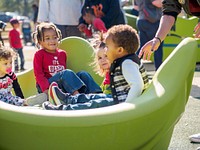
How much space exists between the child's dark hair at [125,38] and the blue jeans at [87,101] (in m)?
0.32

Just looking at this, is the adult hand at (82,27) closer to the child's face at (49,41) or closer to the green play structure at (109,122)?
the child's face at (49,41)

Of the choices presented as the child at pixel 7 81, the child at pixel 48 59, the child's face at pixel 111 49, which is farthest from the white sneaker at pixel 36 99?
the child's face at pixel 111 49

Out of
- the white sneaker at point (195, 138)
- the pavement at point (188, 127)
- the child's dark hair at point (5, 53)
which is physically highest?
the child's dark hair at point (5, 53)

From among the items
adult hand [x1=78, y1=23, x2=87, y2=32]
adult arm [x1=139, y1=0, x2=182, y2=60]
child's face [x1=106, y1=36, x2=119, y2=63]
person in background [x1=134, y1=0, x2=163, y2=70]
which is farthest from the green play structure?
person in background [x1=134, y1=0, x2=163, y2=70]

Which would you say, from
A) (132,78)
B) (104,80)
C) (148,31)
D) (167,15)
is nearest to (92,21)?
(148,31)

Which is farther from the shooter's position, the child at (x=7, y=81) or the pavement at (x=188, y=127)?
the child at (x=7, y=81)

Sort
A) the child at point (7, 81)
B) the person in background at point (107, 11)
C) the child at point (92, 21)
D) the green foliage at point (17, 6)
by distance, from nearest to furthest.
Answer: the child at point (7, 81) < the child at point (92, 21) < the person in background at point (107, 11) < the green foliage at point (17, 6)

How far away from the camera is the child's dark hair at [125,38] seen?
8.66 ft

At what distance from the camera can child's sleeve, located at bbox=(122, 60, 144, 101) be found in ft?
8.00

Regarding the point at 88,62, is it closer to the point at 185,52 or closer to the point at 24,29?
the point at 185,52

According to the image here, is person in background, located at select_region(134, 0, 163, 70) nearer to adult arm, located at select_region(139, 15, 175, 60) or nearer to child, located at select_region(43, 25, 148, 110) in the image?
adult arm, located at select_region(139, 15, 175, 60)

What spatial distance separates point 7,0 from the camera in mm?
58562

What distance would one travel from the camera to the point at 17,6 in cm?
5931

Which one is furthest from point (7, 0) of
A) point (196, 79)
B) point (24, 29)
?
point (196, 79)
